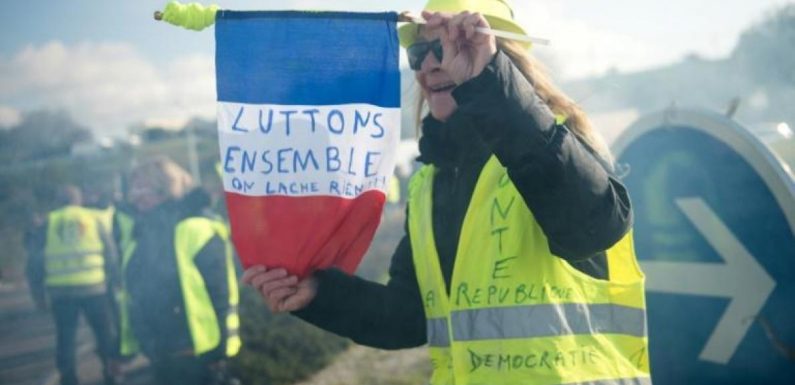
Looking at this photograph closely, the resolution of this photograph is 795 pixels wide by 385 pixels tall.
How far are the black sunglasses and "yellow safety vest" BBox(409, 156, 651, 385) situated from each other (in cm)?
35

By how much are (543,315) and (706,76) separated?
10593mm

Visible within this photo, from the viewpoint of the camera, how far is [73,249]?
733cm

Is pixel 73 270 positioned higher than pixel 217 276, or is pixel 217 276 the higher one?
pixel 217 276

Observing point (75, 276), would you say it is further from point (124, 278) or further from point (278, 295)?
point (278, 295)

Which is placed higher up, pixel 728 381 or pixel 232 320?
pixel 728 381

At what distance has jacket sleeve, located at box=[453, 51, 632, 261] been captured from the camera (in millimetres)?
1621

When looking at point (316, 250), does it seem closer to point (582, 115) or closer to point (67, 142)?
point (582, 115)

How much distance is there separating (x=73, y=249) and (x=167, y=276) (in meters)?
2.47

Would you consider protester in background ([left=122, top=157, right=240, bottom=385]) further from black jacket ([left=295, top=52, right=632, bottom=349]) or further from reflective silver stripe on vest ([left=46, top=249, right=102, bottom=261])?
black jacket ([left=295, top=52, right=632, bottom=349])

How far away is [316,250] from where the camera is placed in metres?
2.06

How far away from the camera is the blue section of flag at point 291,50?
2.03 meters

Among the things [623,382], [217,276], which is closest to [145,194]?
[217,276]

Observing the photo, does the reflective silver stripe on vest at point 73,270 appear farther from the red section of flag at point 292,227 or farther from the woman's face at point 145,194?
the red section of flag at point 292,227

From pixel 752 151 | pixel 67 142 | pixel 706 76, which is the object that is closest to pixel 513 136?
pixel 752 151
